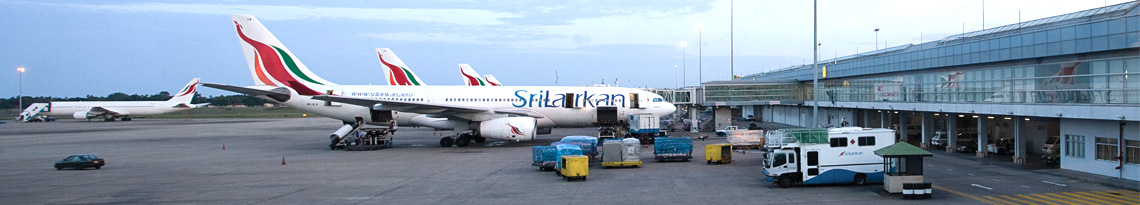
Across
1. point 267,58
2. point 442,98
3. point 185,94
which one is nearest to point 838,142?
point 442,98

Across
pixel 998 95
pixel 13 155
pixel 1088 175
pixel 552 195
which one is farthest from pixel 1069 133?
pixel 13 155

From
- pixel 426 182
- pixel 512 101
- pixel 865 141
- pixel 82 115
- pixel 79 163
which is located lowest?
pixel 426 182

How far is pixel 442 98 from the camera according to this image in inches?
1375

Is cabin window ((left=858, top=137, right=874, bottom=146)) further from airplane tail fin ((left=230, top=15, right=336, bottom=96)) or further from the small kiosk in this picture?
airplane tail fin ((left=230, top=15, right=336, bottom=96))

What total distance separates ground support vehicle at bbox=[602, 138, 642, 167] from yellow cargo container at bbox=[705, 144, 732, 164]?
2.67 metres

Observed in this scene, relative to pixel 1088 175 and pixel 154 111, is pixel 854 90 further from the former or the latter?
pixel 154 111

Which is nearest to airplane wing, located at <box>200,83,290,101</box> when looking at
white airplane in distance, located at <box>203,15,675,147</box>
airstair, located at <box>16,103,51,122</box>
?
white airplane in distance, located at <box>203,15,675,147</box>

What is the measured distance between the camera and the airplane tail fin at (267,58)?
111 feet

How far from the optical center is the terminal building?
1870 cm

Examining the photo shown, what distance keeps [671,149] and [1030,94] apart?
39.6 ft

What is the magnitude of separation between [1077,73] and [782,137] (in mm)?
9640

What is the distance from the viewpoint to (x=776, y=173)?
17.3m

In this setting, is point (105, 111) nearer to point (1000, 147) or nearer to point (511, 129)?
point (511, 129)

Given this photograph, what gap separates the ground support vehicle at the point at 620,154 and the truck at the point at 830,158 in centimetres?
591
